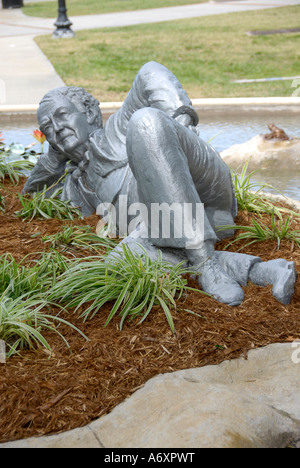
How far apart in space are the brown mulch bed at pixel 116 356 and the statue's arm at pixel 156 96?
1.25 m

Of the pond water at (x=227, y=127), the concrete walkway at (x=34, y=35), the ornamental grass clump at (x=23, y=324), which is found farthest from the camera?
the concrete walkway at (x=34, y=35)

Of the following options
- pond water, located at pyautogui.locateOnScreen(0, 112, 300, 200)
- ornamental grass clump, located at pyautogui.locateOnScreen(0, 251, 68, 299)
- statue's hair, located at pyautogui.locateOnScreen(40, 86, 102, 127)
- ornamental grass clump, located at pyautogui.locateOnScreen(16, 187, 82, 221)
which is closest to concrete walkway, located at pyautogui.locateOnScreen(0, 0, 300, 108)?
pond water, located at pyautogui.locateOnScreen(0, 112, 300, 200)

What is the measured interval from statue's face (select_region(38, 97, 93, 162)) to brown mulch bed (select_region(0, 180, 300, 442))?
1.46 meters

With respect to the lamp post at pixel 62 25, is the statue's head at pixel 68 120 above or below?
above

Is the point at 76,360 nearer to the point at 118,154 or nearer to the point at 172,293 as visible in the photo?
the point at 172,293

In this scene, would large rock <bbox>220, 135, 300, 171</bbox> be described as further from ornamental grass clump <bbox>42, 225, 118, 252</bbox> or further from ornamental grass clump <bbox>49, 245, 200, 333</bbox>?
ornamental grass clump <bbox>49, 245, 200, 333</bbox>

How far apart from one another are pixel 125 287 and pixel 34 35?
1666 centimetres

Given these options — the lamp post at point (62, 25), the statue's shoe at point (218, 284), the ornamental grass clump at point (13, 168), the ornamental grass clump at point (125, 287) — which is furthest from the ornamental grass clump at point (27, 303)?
the lamp post at point (62, 25)

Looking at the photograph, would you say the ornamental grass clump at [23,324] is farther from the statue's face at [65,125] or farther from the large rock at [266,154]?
the large rock at [266,154]

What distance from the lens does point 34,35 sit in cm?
1856

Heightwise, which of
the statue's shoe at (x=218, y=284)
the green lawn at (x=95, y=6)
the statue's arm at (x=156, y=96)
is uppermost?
the statue's arm at (x=156, y=96)

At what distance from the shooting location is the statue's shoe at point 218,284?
333 cm

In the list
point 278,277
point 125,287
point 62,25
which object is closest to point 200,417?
point 125,287

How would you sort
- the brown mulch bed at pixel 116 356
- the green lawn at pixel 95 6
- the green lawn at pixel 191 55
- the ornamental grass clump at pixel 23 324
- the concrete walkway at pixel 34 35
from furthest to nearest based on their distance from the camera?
the green lawn at pixel 95 6
the green lawn at pixel 191 55
the concrete walkway at pixel 34 35
the ornamental grass clump at pixel 23 324
the brown mulch bed at pixel 116 356
